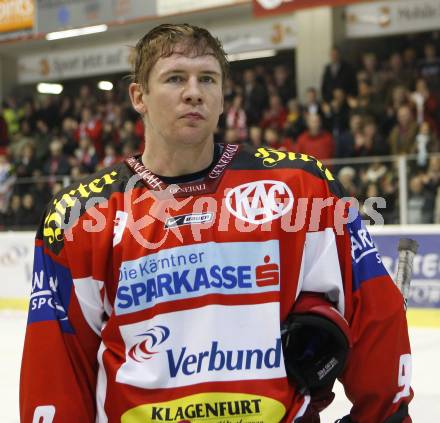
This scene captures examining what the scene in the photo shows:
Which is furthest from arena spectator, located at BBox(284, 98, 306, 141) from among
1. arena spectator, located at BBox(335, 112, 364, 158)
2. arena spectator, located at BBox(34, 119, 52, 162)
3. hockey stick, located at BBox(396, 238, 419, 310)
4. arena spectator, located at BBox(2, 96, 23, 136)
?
hockey stick, located at BBox(396, 238, 419, 310)

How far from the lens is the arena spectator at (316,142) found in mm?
9562

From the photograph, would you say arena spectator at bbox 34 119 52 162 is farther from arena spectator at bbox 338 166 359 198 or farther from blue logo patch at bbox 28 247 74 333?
blue logo patch at bbox 28 247 74 333

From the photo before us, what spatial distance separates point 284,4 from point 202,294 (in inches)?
380

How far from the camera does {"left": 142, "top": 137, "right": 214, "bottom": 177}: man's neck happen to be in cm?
196

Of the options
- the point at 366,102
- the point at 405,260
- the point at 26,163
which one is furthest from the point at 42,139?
the point at 405,260

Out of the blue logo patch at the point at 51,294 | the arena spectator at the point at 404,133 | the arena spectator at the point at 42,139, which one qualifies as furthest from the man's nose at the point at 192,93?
the arena spectator at the point at 42,139

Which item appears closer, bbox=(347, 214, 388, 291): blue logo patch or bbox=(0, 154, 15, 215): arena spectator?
bbox=(347, 214, 388, 291): blue logo patch

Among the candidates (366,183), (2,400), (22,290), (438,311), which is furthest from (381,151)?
(2,400)

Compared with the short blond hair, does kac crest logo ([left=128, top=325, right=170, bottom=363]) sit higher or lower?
lower

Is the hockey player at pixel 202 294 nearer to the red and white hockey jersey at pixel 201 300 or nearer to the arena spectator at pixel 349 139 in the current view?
the red and white hockey jersey at pixel 201 300

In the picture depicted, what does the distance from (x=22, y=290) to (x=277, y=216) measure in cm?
701

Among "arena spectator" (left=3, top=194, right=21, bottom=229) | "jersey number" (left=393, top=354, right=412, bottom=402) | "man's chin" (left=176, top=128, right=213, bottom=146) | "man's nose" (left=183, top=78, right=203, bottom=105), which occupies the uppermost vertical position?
"man's nose" (left=183, top=78, right=203, bottom=105)

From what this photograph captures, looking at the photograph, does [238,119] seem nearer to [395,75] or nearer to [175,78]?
[395,75]

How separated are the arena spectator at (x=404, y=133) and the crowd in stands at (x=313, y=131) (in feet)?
0.03
